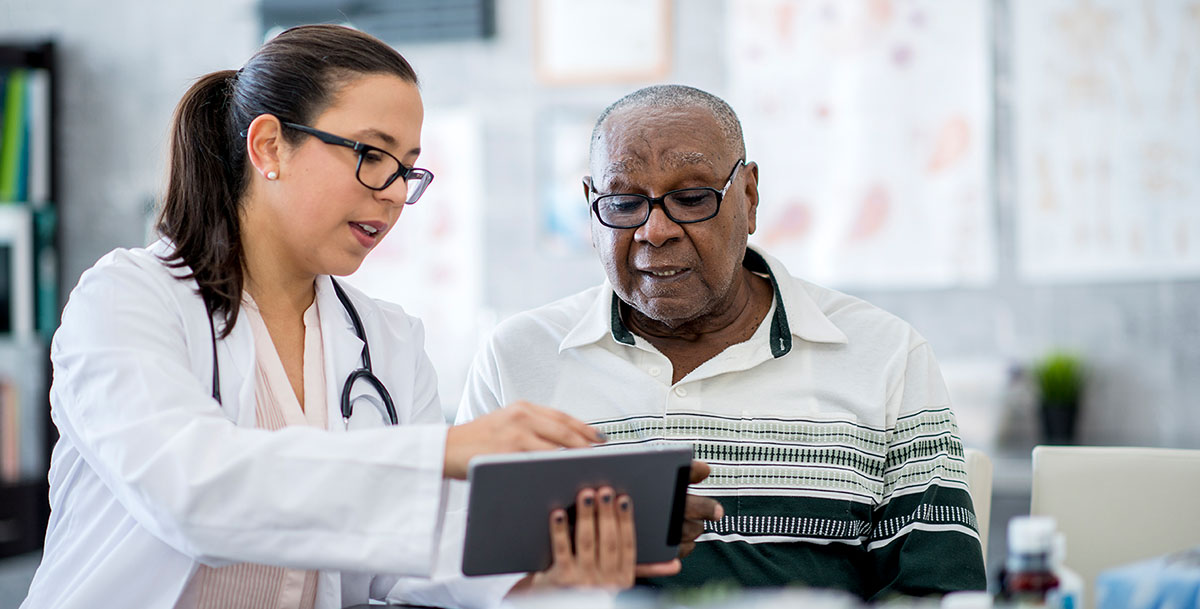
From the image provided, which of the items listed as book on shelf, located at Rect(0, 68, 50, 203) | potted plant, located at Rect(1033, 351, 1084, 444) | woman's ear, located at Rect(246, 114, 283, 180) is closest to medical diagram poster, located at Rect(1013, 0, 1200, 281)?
potted plant, located at Rect(1033, 351, 1084, 444)

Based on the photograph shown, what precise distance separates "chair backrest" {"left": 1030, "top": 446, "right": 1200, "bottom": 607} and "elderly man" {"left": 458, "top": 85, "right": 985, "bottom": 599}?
7.6 inches

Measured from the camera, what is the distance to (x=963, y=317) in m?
3.15

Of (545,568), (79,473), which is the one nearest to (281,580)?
(79,473)

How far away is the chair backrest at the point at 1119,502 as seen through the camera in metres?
1.67

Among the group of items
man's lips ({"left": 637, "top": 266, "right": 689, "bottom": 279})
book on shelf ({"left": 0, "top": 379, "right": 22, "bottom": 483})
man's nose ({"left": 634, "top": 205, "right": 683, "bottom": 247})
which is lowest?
book on shelf ({"left": 0, "top": 379, "right": 22, "bottom": 483})

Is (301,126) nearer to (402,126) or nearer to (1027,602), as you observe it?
(402,126)

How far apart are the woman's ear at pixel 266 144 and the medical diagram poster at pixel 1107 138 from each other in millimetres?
2320

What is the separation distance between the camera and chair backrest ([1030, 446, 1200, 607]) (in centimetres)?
167

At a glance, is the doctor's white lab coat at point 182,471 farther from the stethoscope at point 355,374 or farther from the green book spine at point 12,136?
the green book spine at point 12,136

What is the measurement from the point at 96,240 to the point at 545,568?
312 cm

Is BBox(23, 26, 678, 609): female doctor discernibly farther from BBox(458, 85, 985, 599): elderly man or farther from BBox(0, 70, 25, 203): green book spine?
BBox(0, 70, 25, 203): green book spine

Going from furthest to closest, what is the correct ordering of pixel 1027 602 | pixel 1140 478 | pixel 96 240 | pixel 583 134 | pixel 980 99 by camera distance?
pixel 96 240
pixel 583 134
pixel 980 99
pixel 1140 478
pixel 1027 602

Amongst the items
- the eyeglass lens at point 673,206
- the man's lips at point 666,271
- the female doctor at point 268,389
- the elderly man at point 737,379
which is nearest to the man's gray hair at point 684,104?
the elderly man at point 737,379

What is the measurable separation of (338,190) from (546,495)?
0.53 meters
